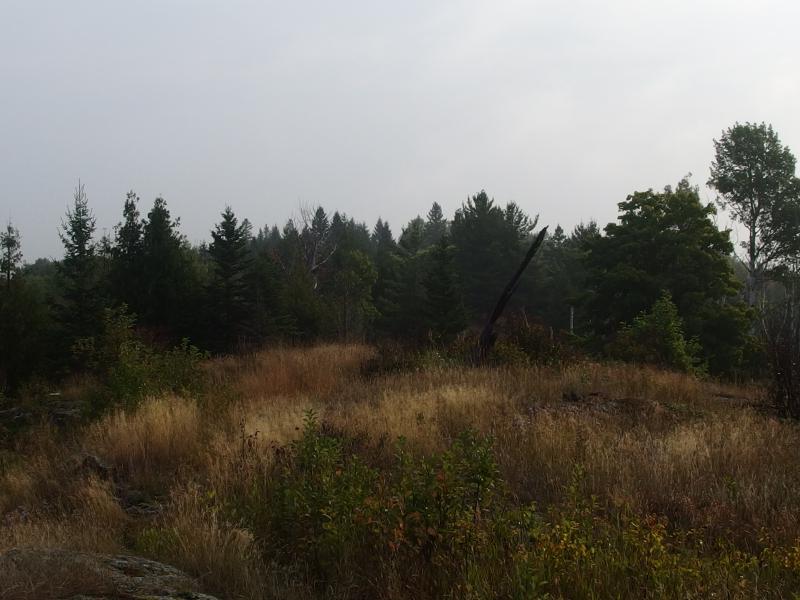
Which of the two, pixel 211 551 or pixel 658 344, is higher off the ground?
pixel 658 344

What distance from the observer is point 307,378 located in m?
10.4

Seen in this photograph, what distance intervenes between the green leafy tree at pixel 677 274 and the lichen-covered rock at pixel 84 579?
21.8 m

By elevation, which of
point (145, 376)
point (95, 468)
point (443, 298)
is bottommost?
point (95, 468)

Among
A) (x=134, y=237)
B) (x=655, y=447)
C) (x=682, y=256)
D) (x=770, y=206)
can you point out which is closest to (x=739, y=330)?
(x=682, y=256)

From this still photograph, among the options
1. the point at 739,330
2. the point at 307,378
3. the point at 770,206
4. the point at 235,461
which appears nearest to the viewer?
the point at 235,461

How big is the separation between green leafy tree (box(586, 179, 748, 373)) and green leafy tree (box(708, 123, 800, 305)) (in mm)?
7294

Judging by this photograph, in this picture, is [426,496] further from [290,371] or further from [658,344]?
[658,344]

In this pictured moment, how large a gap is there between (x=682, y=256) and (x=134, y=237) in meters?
24.8

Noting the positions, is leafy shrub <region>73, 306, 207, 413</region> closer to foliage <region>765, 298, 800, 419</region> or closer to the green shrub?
the green shrub

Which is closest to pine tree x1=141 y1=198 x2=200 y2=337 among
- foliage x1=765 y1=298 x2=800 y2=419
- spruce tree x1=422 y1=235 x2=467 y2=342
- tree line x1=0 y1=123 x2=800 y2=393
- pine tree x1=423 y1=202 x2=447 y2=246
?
tree line x1=0 y1=123 x2=800 y2=393

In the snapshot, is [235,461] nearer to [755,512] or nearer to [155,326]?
[755,512]

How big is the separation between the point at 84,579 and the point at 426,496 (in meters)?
1.71

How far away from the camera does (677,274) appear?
23.4 meters

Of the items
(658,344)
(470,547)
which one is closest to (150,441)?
(470,547)
